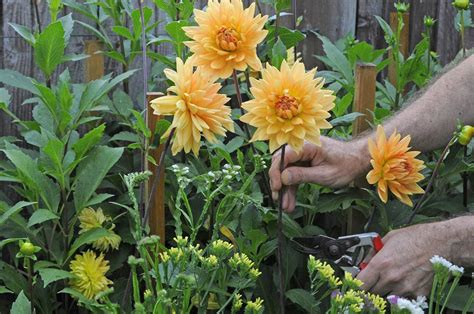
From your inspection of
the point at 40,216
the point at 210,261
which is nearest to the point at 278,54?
the point at 40,216

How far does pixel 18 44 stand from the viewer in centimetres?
299

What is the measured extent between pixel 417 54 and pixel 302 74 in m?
1.10

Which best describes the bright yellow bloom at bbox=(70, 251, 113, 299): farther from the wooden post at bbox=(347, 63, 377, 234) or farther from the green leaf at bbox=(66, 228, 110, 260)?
the wooden post at bbox=(347, 63, 377, 234)

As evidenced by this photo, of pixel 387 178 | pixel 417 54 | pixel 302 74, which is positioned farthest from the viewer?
pixel 417 54

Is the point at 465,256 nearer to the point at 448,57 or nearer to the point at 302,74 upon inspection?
the point at 302,74

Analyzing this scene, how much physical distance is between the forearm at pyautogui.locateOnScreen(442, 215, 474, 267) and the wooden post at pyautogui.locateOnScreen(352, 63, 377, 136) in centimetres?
56

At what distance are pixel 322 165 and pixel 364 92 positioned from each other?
0.39 meters

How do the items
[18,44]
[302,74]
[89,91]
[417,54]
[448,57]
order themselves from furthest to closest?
[448,57] → [18,44] → [417,54] → [89,91] → [302,74]

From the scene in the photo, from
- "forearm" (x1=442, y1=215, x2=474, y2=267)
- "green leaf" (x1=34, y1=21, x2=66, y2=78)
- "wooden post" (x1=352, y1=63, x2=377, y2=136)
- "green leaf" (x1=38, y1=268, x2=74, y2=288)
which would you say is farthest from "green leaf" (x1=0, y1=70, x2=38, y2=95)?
"forearm" (x1=442, y1=215, x2=474, y2=267)

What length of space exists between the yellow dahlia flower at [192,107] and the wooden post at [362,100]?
2.40 feet

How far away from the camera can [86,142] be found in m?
2.29

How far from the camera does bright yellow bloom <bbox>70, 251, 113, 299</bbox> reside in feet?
7.52

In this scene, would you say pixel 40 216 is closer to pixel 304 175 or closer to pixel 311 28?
pixel 304 175

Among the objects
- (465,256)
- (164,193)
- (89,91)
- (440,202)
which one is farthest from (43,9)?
(465,256)
